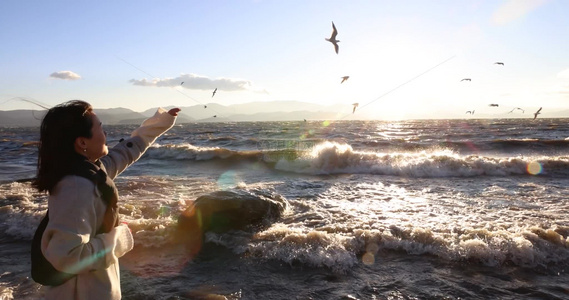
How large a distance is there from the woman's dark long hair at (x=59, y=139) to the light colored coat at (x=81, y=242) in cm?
7

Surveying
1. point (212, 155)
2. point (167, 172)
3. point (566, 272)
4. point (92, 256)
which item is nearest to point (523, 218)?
point (566, 272)

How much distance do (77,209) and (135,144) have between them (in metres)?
1.11

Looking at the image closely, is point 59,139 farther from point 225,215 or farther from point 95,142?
point 225,215

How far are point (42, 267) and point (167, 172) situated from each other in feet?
50.0

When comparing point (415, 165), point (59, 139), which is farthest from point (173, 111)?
point (415, 165)

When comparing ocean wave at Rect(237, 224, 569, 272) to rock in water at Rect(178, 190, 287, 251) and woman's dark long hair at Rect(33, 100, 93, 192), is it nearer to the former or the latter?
rock in water at Rect(178, 190, 287, 251)

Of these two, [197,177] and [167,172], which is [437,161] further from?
[167,172]

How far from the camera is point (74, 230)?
1672mm

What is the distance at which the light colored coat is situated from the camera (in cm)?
167

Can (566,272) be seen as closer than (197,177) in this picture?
Yes

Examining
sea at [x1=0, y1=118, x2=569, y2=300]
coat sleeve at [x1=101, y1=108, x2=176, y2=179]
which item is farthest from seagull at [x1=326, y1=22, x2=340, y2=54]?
coat sleeve at [x1=101, y1=108, x2=176, y2=179]

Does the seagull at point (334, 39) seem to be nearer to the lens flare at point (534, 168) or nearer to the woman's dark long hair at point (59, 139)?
the lens flare at point (534, 168)

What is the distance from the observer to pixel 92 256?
1771 millimetres

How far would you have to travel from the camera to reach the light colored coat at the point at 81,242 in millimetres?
1665
